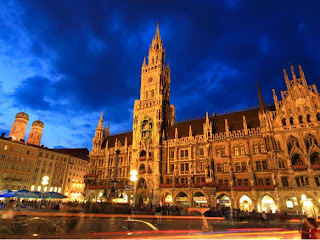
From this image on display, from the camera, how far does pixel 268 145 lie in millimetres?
40688

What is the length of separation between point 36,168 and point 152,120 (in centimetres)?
4180

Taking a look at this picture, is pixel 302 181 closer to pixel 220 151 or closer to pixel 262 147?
pixel 262 147

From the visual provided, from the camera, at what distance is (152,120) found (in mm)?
58438

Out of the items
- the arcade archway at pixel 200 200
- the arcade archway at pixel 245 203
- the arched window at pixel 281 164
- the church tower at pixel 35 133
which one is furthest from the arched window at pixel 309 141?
the church tower at pixel 35 133

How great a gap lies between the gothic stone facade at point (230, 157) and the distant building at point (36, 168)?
18.2m

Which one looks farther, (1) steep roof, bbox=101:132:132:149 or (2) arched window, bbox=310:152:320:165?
(1) steep roof, bbox=101:132:132:149

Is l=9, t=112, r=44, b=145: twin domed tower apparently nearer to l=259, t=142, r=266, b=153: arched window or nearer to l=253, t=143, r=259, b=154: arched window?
l=253, t=143, r=259, b=154: arched window

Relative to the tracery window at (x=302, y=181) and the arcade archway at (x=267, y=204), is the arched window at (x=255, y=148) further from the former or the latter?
the arcade archway at (x=267, y=204)

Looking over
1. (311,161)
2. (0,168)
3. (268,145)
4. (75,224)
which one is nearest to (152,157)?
(268,145)

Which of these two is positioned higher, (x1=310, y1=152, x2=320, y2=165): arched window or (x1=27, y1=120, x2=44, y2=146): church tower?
(x1=27, y1=120, x2=44, y2=146): church tower

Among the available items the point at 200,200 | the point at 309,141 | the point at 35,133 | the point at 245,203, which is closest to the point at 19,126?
the point at 35,133

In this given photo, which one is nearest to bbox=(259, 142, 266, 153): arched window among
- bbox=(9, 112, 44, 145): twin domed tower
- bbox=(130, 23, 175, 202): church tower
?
bbox=(130, 23, 175, 202): church tower

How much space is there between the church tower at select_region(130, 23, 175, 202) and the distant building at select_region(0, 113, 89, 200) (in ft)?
72.9

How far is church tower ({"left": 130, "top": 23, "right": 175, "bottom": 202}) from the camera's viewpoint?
52.5 m
